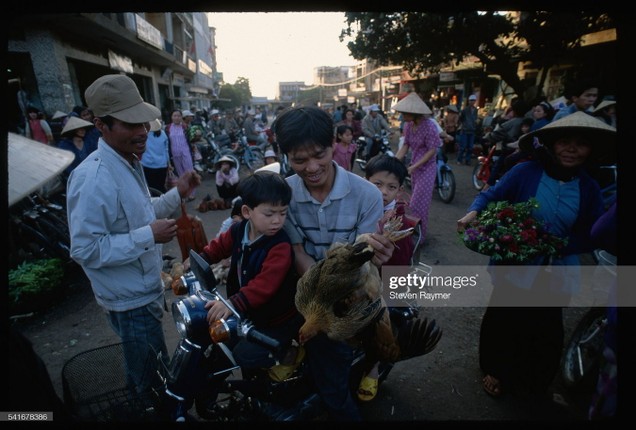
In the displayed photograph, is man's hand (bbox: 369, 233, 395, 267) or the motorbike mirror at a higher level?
man's hand (bbox: 369, 233, 395, 267)

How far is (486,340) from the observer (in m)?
2.75

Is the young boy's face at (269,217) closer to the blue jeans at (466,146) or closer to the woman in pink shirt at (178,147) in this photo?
the woman in pink shirt at (178,147)

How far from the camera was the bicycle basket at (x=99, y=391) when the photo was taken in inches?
67.1

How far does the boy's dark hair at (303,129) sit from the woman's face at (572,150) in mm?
1665

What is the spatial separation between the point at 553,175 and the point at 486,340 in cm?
140

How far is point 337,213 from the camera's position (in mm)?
1838

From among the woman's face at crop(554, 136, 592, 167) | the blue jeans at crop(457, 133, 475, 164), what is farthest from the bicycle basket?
the blue jeans at crop(457, 133, 475, 164)

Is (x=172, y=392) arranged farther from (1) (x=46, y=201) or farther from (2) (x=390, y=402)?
(1) (x=46, y=201)

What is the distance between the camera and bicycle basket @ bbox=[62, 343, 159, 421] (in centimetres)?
171

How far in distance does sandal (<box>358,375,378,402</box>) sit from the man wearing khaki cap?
1524 millimetres

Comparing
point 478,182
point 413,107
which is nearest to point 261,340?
point 413,107

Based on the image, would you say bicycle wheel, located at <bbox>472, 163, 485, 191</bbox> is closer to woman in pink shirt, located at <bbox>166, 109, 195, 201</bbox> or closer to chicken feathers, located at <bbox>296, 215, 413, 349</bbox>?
woman in pink shirt, located at <bbox>166, 109, 195, 201</bbox>

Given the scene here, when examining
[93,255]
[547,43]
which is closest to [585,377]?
[93,255]

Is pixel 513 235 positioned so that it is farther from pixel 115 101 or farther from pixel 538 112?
pixel 538 112
